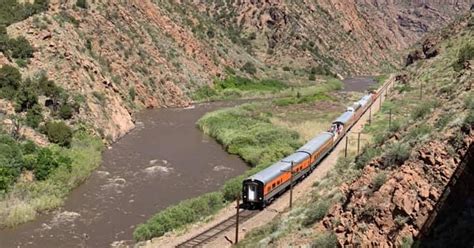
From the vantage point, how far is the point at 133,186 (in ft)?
128

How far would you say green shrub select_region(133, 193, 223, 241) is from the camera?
29.8 metres

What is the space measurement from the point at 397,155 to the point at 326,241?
155 inches

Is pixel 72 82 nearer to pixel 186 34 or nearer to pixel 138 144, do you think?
pixel 138 144

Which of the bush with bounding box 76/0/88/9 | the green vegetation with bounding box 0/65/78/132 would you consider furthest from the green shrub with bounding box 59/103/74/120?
the bush with bounding box 76/0/88/9

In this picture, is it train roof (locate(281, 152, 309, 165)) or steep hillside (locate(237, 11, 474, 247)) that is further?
train roof (locate(281, 152, 309, 165))

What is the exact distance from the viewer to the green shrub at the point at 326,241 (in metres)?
18.0

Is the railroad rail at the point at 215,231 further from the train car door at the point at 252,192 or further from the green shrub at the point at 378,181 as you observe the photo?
the green shrub at the point at 378,181

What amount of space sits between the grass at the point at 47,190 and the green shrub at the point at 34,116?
3.35 m

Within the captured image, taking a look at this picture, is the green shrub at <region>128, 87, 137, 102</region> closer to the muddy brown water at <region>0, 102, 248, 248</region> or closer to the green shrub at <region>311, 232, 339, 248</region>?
the muddy brown water at <region>0, 102, 248, 248</region>

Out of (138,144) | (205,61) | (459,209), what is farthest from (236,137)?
(205,61)

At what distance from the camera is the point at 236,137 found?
53.5 m

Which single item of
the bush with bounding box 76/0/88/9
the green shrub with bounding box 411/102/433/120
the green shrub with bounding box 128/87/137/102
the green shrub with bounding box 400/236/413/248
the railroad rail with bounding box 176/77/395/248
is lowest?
the green shrub with bounding box 128/87/137/102

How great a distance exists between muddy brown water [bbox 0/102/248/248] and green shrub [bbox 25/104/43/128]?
6.01m

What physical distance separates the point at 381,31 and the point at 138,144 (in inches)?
6340
